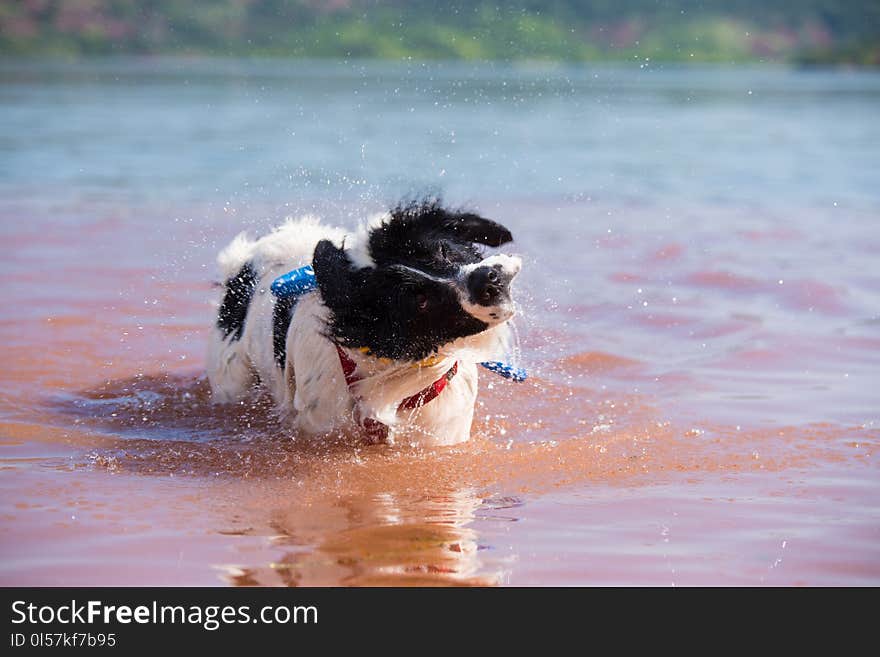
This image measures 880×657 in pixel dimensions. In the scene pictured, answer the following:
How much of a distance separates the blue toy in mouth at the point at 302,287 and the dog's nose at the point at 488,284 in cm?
80

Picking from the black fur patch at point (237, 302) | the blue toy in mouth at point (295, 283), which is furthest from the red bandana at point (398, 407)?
the black fur patch at point (237, 302)

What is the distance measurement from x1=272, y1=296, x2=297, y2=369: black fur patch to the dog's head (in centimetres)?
47

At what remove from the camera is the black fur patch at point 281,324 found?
5496 mm

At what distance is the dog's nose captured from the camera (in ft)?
14.8

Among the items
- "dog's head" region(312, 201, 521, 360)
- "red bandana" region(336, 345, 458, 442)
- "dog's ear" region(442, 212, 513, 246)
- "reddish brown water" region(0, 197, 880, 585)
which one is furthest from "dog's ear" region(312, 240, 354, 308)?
"reddish brown water" region(0, 197, 880, 585)

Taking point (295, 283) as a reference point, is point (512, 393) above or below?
below

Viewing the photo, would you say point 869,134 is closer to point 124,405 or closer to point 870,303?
point 870,303

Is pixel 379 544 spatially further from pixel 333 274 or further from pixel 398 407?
pixel 333 274

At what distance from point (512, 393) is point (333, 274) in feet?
7.01

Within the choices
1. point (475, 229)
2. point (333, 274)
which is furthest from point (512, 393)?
point (333, 274)

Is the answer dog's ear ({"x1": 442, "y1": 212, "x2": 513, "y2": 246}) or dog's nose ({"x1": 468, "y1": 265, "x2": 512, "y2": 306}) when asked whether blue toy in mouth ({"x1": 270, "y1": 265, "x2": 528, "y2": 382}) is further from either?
dog's nose ({"x1": 468, "y1": 265, "x2": 512, "y2": 306})

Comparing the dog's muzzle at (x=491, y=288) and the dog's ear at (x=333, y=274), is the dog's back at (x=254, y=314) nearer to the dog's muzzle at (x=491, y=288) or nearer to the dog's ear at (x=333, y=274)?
the dog's ear at (x=333, y=274)

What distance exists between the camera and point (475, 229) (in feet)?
16.6
